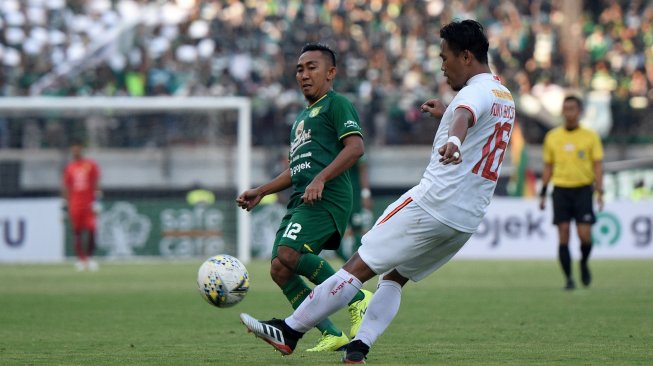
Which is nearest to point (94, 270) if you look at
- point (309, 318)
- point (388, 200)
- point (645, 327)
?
point (388, 200)

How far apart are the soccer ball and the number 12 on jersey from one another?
Answer: 2048 mm

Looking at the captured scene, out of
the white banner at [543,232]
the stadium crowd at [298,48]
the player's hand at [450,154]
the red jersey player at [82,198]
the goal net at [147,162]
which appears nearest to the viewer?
the player's hand at [450,154]

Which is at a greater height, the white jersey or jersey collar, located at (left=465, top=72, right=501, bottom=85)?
jersey collar, located at (left=465, top=72, right=501, bottom=85)

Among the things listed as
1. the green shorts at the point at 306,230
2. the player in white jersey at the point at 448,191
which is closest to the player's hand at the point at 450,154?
the player in white jersey at the point at 448,191

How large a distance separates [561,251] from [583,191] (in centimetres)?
77

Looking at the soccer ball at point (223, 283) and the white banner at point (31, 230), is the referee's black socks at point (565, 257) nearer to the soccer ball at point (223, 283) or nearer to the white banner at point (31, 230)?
the soccer ball at point (223, 283)

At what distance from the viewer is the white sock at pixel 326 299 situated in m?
6.86

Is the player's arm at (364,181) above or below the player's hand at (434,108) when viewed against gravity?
below

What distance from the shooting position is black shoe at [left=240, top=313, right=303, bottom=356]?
22.9 ft

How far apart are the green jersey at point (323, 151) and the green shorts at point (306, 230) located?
0.22 feet

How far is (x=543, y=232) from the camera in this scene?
78.7 ft

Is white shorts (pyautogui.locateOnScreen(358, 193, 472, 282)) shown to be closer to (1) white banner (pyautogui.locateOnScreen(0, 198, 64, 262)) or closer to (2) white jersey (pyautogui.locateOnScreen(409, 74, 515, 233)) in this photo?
(2) white jersey (pyautogui.locateOnScreen(409, 74, 515, 233))

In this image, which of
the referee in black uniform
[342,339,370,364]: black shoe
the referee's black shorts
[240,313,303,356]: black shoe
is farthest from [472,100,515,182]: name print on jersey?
the referee's black shorts

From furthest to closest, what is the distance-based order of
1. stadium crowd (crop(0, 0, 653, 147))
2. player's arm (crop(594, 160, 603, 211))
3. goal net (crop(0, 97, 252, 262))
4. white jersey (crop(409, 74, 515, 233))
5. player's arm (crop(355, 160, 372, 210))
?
1. stadium crowd (crop(0, 0, 653, 147))
2. goal net (crop(0, 97, 252, 262))
3. player's arm (crop(355, 160, 372, 210))
4. player's arm (crop(594, 160, 603, 211))
5. white jersey (crop(409, 74, 515, 233))
